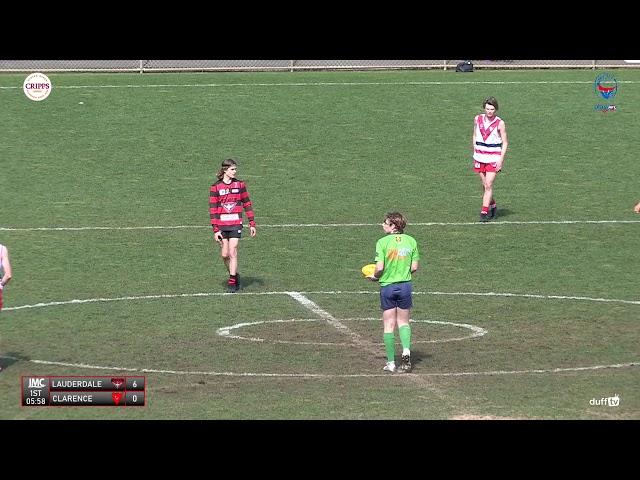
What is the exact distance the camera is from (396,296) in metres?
20.8

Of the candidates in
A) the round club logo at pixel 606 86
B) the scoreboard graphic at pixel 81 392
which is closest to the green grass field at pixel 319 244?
the scoreboard graphic at pixel 81 392

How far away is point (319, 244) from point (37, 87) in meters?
21.5

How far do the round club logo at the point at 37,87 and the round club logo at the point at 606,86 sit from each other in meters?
18.5

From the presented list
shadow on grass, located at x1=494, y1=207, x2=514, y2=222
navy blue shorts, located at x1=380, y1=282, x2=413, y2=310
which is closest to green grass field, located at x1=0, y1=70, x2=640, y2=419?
shadow on grass, located at x1=494, y1=207, x2=514, y2=222

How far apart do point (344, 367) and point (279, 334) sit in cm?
262

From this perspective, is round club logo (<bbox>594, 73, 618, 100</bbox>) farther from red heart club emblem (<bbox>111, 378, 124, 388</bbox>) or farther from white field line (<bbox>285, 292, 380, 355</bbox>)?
red heart club emblem (<bbox>111, 378, 124, 388</bbox>)

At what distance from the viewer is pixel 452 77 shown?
55.8 metres

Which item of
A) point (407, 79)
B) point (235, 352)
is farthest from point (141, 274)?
point (407, 79)

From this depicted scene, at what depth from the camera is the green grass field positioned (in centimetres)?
2075

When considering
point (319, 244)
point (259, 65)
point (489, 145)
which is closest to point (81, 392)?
point (319, 244)

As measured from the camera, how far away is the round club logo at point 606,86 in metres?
A: 52.6

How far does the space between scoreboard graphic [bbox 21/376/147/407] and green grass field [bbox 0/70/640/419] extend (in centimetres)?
20

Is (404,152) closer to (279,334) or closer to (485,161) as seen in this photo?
(485,161)

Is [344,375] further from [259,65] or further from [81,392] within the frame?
[259,65]
